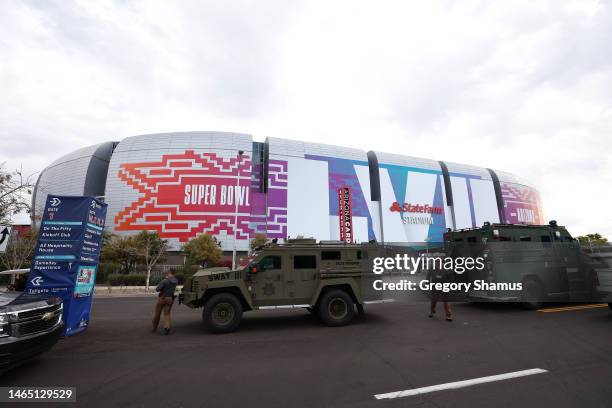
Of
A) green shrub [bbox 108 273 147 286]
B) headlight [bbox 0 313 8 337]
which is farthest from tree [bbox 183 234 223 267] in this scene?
headlight [bbox 0 313 8 337]

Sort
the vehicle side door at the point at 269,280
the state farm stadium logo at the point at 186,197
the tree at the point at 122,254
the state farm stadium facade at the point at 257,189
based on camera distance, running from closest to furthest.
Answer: the vehicle side door at the point at 269,280
the tree at the point at 122,254
the state farm stadium logo at the point at 186,197
the state farm stadium facade at the point at 257,189

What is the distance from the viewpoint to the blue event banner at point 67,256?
7141 millimetres

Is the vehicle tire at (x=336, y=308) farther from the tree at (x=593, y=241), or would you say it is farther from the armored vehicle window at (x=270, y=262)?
the tree at (x=593, y=241)

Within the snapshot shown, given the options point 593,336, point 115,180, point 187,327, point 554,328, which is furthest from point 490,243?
point 115,180

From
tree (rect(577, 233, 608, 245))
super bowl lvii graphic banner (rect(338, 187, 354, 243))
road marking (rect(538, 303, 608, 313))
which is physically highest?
super bowl lvii graphic banner (rect(338, 187, 354, 243))

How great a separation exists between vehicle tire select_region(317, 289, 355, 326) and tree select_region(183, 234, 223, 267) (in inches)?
1068

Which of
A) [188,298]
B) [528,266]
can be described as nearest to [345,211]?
[528,266]

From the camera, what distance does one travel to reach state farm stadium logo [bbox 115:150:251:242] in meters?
43.2

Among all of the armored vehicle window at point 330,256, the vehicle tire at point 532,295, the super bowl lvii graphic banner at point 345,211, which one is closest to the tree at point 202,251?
the super bowl lvii graphic banner at point 345,211

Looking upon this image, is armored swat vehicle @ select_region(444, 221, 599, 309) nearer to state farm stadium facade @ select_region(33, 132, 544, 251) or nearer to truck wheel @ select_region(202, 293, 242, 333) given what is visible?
truck wheel @ select_region(202, 293, 242, 333)

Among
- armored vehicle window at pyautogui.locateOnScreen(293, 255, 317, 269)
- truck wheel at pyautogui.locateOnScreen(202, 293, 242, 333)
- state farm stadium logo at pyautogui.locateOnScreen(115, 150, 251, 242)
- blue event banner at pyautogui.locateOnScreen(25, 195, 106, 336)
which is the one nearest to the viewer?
blue event banner at pyautogui.locateOnScreen(25, 195, 106, 336)

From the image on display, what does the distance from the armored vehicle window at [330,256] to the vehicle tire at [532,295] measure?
6.49 meters

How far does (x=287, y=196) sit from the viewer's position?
48.0 m

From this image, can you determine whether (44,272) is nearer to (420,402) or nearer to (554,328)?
(420,402)
